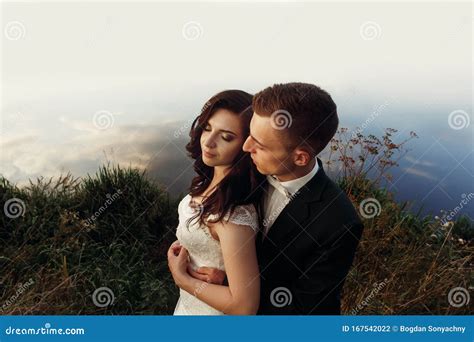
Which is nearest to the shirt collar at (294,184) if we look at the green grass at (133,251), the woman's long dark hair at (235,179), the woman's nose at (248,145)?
the woman's long dark hair at (235,179)

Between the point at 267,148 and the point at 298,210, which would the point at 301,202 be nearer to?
the point at 298,210

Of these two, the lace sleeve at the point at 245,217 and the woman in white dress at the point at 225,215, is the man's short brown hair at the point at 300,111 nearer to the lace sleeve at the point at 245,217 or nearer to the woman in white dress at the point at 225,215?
the woman in white dress at the point at 225,215

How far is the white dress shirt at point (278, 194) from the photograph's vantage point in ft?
7.93

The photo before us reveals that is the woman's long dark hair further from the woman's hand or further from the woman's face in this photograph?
the woman's hand

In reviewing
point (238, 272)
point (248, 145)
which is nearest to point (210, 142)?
point (248, 145)

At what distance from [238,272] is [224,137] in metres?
0.62

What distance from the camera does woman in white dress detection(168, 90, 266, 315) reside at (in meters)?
2.36

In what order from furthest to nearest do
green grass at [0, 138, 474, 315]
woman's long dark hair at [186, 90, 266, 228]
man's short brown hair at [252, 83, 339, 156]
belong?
green grass at [0, 138, 474, 315] → woman's long dark hair at [186, 90, 266, 228] → man's short brown hair at [252, 83, 339, 156]

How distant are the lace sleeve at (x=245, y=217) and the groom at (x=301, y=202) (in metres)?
0.09

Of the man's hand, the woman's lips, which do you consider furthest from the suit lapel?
the woman's lips

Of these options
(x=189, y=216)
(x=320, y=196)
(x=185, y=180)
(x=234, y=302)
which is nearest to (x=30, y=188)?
(x=185, y=180)
